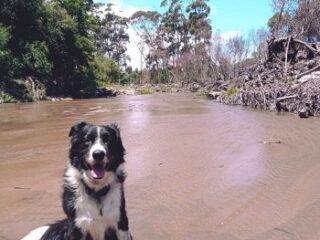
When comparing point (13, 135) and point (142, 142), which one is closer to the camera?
point (142, 142)

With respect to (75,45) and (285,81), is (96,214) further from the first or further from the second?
(75,45)

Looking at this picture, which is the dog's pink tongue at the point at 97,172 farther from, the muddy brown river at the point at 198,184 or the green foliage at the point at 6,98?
the green foliage at the point at 6,98

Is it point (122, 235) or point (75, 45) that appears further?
point (75, 45)

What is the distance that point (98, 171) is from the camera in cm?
395

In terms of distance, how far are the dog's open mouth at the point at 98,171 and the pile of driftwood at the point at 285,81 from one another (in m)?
11.4

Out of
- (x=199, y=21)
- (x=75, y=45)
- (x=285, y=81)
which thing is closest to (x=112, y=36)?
(x=199, y=21)

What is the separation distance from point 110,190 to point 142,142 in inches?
247

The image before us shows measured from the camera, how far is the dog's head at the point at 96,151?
3.94 meters

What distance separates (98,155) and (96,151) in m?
0.04

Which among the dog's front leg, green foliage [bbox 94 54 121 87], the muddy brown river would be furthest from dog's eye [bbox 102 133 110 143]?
green foliage [bbox 94 54 121 87]

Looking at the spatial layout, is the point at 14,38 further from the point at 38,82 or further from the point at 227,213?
the point at 227,213

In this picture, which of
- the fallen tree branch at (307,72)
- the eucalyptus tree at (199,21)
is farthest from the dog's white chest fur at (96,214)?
the eucalyptus tree at (199,21)

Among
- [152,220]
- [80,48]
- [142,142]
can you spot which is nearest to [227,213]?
[152,220]

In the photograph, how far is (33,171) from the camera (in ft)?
24.6
